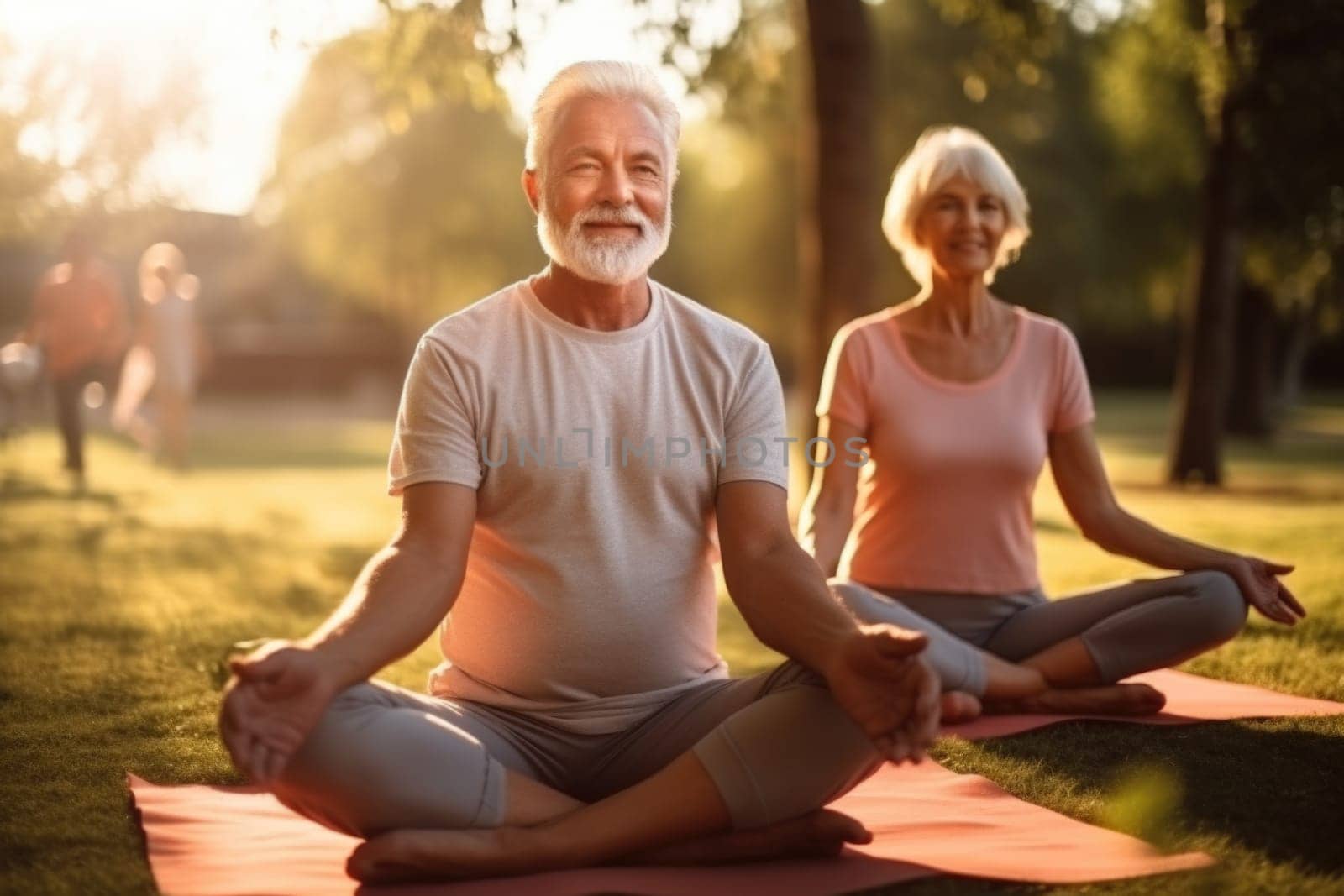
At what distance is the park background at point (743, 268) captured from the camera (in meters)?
4.30

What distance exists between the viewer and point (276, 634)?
6.89 metres

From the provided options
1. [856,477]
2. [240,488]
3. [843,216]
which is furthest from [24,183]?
[856,477]

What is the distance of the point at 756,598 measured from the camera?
10.8ft

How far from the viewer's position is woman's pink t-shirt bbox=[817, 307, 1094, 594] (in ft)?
16.5

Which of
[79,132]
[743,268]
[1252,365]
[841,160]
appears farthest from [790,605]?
[743,268]

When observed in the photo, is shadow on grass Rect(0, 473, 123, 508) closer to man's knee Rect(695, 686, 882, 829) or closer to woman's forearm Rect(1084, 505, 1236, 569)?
woman's forearm Rect(1084, 505, 1236, 569)

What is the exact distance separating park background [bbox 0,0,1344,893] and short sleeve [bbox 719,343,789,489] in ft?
2.84

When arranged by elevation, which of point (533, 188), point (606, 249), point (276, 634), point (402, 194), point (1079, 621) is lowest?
point (276, 634)

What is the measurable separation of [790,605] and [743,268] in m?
31.3

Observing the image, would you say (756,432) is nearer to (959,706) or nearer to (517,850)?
(517,850)

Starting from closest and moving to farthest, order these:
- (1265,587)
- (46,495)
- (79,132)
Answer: (1265,587)
(46,495)
(79,132)

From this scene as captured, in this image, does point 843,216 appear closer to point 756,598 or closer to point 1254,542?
point 1254,542

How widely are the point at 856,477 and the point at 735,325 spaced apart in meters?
1.71

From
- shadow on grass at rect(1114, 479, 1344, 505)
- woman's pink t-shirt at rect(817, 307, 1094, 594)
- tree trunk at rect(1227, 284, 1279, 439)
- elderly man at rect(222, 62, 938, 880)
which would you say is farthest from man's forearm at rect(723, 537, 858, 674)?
tree trunk at rect(1227, 284, 1279, 439)
